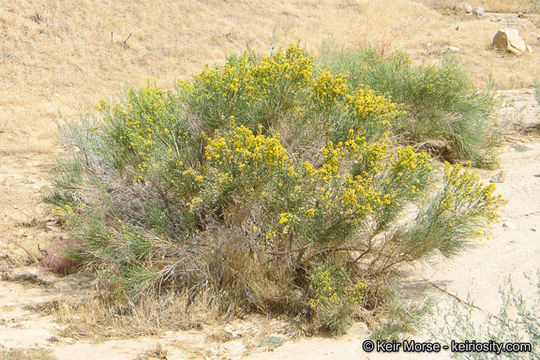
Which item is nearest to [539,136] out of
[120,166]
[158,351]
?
[120,166]

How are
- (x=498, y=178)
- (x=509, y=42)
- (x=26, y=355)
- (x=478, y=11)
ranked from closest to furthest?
(x=26, y=355) < (x=498, y=178) < (x=509, y=42) < (x=478, y=11)

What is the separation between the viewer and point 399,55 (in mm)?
9227

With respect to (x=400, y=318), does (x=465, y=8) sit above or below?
below

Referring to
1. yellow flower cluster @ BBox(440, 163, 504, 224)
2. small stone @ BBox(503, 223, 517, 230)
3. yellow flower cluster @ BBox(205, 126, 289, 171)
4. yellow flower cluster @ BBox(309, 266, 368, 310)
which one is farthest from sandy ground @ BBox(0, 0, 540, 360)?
yellow flower cluster @ BBox(205, 126, 289, 171)

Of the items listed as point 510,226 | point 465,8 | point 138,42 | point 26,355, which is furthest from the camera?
point 465,8

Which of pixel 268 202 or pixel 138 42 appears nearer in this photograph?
pixel 268 202

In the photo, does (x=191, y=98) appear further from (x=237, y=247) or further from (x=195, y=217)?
(x=237, y=247)

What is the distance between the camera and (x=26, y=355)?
13.6 feet

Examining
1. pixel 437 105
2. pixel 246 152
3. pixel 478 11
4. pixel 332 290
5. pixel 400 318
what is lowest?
pixel 478 11

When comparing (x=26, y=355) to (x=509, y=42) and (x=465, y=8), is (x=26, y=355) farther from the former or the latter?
(x=465, y=8)

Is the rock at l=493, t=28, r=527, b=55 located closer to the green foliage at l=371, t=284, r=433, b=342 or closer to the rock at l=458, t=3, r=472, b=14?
the rock at l=458, t=3, r=472, b=14

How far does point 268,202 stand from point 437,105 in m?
4.55

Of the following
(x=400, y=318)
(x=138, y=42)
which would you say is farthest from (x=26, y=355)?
(x=138, y=42)

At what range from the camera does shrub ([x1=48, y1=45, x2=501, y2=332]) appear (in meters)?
4.77
